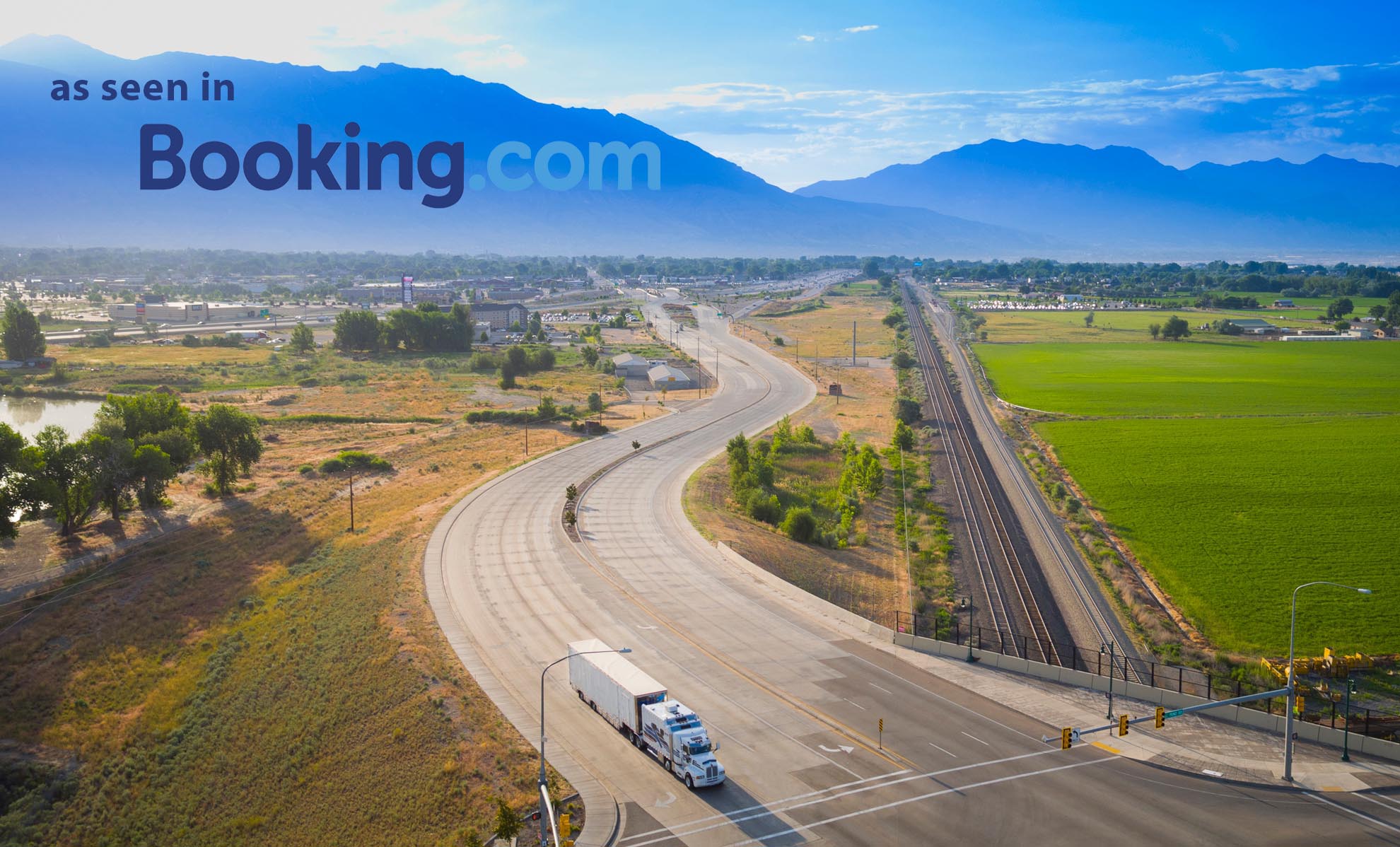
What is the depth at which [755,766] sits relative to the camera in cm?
2952

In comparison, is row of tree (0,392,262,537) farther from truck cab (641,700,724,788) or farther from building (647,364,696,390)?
building (647,364,696,390)

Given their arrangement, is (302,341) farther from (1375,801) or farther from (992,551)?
(1375,801)

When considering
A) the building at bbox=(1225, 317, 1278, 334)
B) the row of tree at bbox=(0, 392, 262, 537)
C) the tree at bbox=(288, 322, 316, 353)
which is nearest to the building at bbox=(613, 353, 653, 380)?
the tree at bbox=(288, 322, 316, 353)

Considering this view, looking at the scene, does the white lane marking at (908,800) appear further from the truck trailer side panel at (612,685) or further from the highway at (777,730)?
the truck trailer side panel at (612,685)

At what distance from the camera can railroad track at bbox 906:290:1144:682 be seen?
4005 centimetres

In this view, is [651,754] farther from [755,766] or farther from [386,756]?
[386,756]

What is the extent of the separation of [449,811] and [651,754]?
6.28m

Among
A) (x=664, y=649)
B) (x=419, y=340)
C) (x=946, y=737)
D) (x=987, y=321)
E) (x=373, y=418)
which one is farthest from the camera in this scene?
(x=987, y=321)

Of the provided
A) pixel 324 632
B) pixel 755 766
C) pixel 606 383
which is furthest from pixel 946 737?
pixel 606 383

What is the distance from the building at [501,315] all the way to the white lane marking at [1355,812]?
158 metres

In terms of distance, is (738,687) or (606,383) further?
(606,383)

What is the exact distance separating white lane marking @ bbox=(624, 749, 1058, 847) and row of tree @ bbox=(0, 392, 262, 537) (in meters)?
42.6

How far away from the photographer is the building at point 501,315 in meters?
177

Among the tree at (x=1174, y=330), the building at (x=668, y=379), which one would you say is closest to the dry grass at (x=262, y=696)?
the building at (x=668, y=379)
